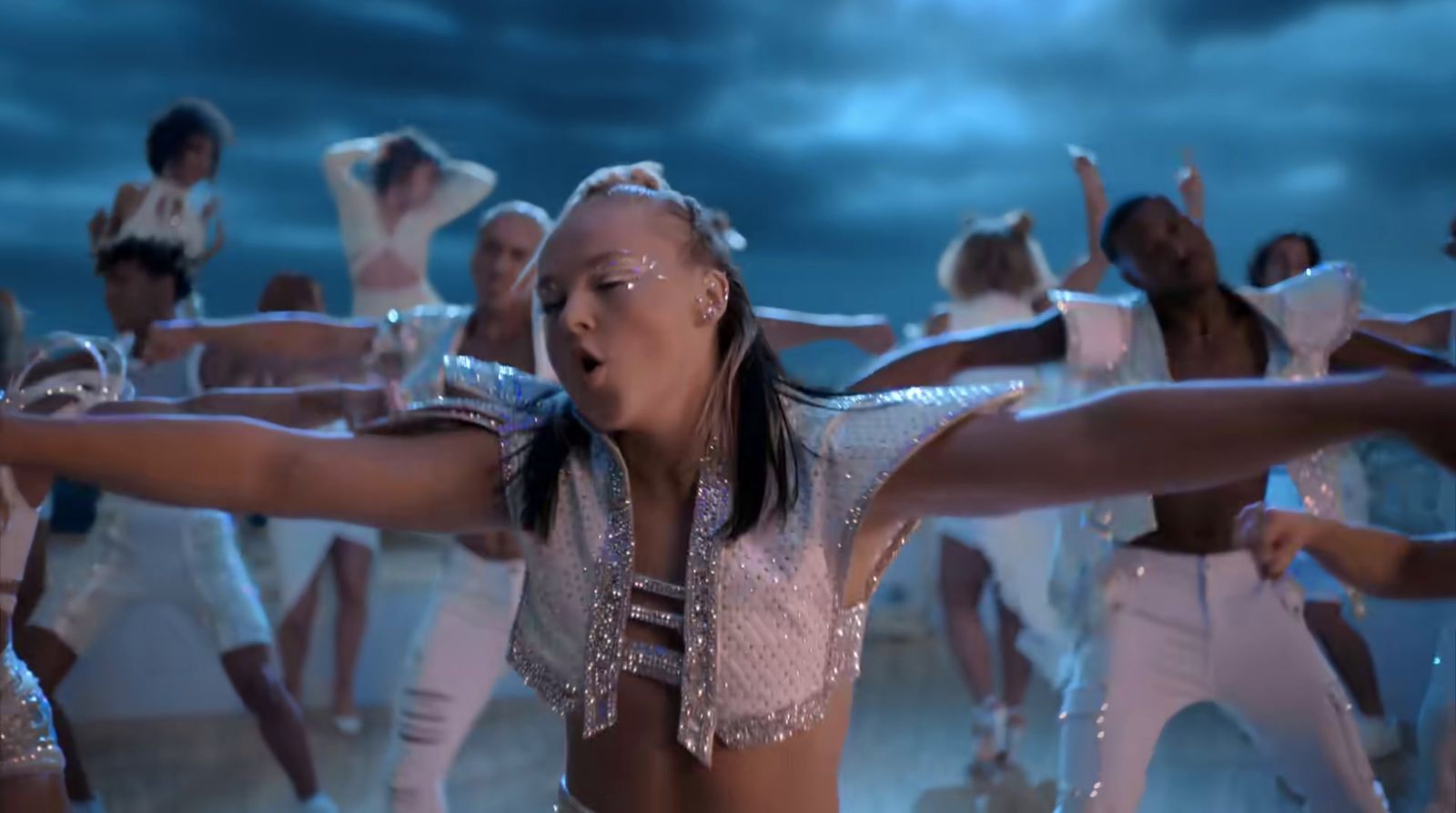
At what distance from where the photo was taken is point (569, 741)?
1.36m

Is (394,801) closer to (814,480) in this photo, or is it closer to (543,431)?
(543,431)

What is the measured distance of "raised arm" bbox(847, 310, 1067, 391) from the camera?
2025 mm

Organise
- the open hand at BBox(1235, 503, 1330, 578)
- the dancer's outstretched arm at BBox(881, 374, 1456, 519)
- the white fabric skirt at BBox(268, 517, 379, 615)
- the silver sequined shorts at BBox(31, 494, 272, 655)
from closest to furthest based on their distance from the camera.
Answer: the dancer's outstretched arm at BBox(881, 374, 1456, 519) < the open hand at BBox(1235, 503, 1330, 578) < the silver sequined shorts at BBox(31, 494, 272, 655) < the white fabric skirt at BBox(268, 517, 379, 615)

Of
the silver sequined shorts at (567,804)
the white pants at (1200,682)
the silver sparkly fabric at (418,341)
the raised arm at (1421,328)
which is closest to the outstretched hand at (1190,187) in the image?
the raised arm at (1421,328)

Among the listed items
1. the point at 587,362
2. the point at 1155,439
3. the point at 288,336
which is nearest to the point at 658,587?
the point at 587,362

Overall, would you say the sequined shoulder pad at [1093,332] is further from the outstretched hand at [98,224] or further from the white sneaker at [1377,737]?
the outstretched hand at [98,224]

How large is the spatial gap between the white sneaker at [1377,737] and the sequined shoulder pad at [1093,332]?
203cm

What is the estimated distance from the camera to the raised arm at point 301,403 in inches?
82.8

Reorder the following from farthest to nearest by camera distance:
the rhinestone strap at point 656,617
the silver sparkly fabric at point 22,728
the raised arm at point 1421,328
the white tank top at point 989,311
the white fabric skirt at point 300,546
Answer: the white tank top at point 989,311 → the white fabric skirt at point 300,546 → the raised arm at point 1421,328 → the silver sparkly fabric at point 22,728 → the rhinestone strap at point 656,617

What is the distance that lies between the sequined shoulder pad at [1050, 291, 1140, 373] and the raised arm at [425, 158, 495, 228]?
2463mm

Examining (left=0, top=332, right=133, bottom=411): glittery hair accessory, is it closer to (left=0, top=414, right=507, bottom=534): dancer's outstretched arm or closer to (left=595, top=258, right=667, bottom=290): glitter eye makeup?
(left=0, top=414, right=507, bottom=534): dancer's outstretched arm

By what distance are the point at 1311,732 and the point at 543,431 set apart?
58.5 inches

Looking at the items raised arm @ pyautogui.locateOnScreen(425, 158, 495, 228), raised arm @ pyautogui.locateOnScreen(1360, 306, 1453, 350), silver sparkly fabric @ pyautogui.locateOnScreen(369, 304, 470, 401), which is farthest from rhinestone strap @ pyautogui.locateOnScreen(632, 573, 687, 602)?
raised arm @ pyautogui.locateOnScreen(425, 158, 495, 228)

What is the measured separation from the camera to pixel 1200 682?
2242mm
